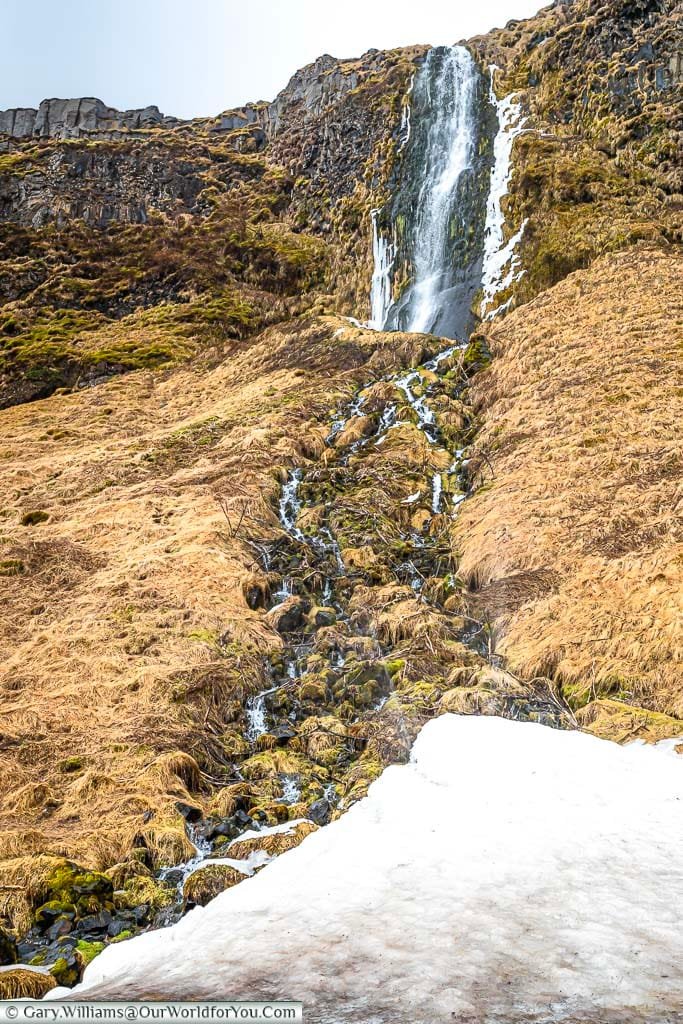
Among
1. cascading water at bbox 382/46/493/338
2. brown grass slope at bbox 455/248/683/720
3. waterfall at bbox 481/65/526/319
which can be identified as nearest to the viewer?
brown grass slope at bbox 455/248/683/720

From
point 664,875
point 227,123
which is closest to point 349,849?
point 664,875

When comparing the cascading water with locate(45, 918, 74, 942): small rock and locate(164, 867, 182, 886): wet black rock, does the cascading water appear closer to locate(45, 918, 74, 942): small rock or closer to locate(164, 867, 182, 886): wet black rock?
locate(164, 867, 182, 886): wet black rock

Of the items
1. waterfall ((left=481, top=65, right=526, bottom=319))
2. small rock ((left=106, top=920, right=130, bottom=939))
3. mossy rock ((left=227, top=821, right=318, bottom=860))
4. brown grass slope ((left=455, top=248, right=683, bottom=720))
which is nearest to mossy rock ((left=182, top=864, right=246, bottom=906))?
mossy rock ((left=227, top=821, right=318, bottom=860))

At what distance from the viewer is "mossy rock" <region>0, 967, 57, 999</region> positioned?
5.90 m

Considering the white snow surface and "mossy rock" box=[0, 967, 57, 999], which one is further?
"mossy rock" box=[0, 967, 57, 999]

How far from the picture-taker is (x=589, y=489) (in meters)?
15.3

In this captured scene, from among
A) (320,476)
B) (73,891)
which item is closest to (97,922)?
(73,891)

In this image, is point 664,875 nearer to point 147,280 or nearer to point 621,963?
point 621,963

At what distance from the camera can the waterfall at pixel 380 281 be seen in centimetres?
3438

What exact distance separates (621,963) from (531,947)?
1.85 ft

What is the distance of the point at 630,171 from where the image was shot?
102 feet

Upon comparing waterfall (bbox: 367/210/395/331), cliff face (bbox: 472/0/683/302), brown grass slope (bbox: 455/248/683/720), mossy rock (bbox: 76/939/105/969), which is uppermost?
cliff face (bbox: 472/0/683/302)

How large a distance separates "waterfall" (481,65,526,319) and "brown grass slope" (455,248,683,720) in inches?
125

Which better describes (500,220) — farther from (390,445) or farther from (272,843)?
(272,843)
